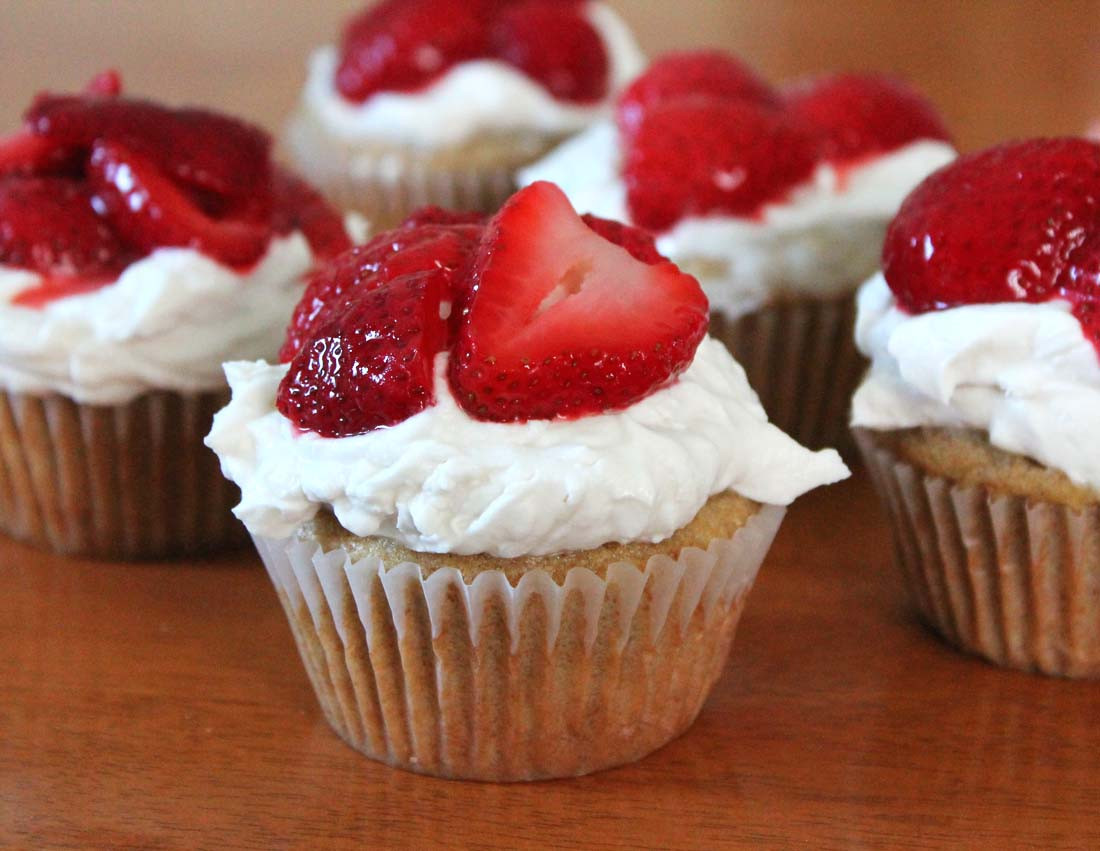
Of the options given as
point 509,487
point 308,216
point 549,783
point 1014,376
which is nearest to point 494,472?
point 509,487

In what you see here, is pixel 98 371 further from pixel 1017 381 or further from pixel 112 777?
pixel 1017 381

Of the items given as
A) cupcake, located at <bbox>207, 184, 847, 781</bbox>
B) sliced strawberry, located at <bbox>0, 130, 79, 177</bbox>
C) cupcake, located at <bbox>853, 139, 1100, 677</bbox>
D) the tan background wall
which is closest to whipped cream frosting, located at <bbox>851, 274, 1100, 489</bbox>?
cupcake, located at <bbox>853, 139, 1100, 677</bbox>

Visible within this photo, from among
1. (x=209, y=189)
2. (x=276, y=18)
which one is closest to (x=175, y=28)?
(x=276, y=18)

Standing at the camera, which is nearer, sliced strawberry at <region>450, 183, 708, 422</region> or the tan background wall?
sliced strawberry at <region>450, 183, 708, 422</region>

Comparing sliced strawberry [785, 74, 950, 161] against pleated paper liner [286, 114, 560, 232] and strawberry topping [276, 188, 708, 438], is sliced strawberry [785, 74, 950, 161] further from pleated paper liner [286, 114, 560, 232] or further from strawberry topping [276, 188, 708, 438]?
strawberry topping [276, 188, 708, 438]

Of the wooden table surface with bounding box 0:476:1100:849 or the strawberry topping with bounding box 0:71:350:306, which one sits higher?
the strawberry topping with bounding box 0:71:350:306

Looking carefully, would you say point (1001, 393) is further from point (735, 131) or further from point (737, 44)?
point (737, 44)
